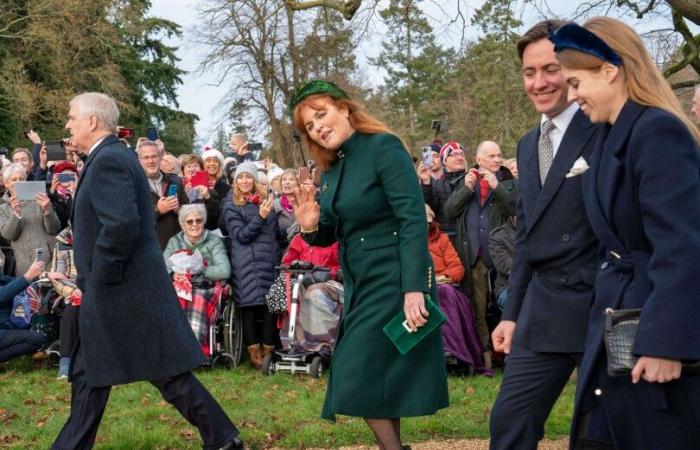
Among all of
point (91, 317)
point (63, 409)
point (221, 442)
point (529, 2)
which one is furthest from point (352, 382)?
point (529, 2)

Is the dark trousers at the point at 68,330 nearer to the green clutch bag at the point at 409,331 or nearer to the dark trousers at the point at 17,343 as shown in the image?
the dark trousers at the point at 17,343

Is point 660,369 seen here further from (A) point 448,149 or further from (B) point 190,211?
(A) point 448,149

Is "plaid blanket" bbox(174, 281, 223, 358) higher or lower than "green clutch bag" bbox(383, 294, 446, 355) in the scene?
lower

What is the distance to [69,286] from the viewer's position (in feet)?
28.1

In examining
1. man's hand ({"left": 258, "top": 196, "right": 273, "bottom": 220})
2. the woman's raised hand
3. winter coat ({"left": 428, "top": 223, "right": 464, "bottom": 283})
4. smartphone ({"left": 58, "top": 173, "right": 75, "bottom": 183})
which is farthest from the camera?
smartphone ({"left": 58, "top": 173, "right": 75, "bottom": 183})

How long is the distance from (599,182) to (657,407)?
79cm

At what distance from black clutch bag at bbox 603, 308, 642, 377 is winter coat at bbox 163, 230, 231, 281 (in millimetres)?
6463

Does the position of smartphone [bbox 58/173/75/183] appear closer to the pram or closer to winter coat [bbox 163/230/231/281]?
winter coat [bbox 163/230/231/281]

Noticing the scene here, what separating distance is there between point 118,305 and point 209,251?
4014 mm

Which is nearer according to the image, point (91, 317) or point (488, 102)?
point (91, 317)

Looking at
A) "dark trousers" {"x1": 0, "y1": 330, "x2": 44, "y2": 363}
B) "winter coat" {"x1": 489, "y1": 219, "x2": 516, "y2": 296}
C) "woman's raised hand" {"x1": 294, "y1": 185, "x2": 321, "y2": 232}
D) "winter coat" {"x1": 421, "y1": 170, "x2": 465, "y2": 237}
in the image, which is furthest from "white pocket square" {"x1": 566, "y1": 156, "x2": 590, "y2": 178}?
"dark trousers" {"x1": 0, "y1": 330, "x2": 44, "y2": 363}

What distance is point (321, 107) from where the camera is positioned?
448 centimetres

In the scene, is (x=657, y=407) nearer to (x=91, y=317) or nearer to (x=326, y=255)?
(x=91, y=317)

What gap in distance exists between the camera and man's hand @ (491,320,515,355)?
399cm
